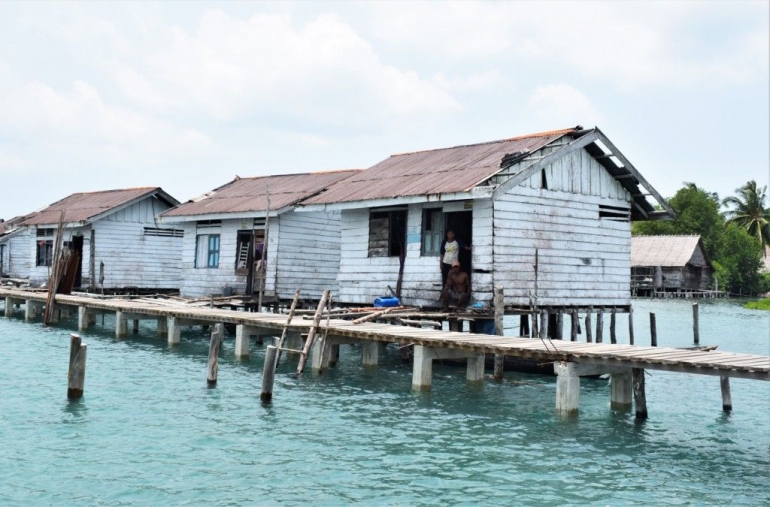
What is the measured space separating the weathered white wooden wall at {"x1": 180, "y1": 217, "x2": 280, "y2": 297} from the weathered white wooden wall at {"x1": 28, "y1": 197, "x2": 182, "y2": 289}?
216 inches

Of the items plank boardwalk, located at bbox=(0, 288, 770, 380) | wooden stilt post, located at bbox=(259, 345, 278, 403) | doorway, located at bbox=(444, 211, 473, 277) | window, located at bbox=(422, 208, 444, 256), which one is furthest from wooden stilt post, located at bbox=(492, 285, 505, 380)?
wooden stilt post, located at bbox=(259, 345, 278, 403)

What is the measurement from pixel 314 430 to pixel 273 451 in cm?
139

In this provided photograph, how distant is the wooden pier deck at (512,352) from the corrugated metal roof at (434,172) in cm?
399

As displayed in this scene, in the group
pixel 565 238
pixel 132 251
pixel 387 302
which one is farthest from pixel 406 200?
pixel 132 251

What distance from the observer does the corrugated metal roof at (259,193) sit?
27.3m

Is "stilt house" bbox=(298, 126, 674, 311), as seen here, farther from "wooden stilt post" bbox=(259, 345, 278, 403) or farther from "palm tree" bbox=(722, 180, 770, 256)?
"palm tree" bbox=(722, 180, 770, 256)

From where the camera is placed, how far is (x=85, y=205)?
37.8 meters

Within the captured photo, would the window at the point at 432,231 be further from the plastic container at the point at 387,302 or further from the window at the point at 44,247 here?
the window at the point at 44,247

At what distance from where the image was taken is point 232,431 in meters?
13.0

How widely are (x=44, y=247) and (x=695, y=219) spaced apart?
59484 millimetres

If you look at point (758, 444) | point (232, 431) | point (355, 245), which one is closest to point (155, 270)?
point (355, 245)

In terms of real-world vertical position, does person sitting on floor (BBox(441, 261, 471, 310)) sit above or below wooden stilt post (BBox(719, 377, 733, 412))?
above

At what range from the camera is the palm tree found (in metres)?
76.5

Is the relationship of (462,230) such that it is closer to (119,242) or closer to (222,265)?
(222,265)
